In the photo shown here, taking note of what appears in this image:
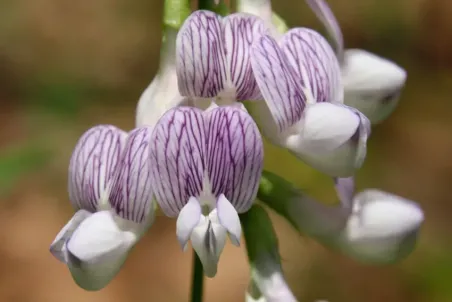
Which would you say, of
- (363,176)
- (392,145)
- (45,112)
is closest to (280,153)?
(363,176)

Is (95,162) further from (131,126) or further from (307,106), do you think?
(131,126)

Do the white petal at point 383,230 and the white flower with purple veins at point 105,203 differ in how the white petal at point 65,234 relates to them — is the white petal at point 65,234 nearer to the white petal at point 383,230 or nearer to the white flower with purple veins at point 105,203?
the white flower with purple veins at point 105,203

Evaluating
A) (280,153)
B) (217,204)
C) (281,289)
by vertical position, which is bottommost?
(280,153)

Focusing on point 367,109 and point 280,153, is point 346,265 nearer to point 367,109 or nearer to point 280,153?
point 280,153

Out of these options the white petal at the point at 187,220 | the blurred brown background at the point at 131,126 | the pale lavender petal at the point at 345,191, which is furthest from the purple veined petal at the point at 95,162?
the blurred brown background at the point at 131,126

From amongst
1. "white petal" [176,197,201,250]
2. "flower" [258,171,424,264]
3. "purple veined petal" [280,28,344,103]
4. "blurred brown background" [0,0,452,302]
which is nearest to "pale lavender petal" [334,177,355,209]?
"flower" [258,171,424,264]

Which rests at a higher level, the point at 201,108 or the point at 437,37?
the point at 201,108

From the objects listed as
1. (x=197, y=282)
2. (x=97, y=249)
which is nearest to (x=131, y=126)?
(x=197, y=282)

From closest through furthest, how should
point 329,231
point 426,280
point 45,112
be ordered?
point 329,231 < point 426,280 < point 45,112
